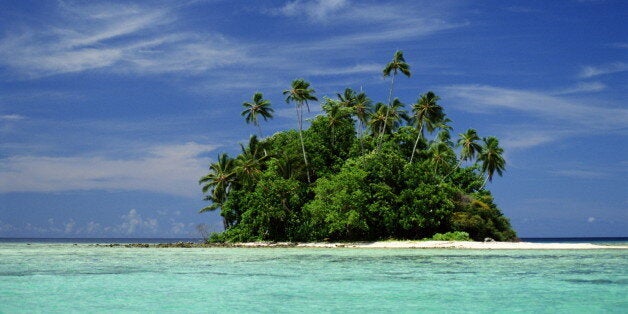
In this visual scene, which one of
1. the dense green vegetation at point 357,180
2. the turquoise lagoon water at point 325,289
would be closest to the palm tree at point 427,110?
the dense green vegetation at point 357,180

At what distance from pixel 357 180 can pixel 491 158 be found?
57.2 feet

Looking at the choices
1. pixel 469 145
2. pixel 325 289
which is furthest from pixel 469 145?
pixel 325 289

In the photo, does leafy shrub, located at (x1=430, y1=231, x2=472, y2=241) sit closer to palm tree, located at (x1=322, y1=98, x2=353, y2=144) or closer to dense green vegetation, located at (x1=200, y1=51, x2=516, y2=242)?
dense green vegetation, located at (x1=200, y1=51, x2=516, y2=242)

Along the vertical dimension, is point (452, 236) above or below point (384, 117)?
below

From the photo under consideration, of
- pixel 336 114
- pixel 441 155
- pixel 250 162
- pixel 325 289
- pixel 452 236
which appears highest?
pixel 336 114

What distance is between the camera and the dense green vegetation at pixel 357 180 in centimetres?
4334

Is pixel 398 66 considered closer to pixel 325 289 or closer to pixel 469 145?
pixel 469 145

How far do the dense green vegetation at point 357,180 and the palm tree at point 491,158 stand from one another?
0.10 m

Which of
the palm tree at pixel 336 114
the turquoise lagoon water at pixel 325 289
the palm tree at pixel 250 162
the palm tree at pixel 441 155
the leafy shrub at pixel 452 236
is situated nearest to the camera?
the turquoise lagoon water at pixel 325 289

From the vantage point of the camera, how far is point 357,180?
43344 mm

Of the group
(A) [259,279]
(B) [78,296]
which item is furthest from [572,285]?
(B) [78,296]

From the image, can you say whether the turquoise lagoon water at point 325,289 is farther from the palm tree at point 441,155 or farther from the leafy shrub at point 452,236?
the palm tree at point 441,155

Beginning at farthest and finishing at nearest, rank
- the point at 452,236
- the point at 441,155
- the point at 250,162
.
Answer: the point at 441,155 → the point at 250,162 → the point at 452,236

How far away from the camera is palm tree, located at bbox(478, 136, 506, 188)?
178ft
